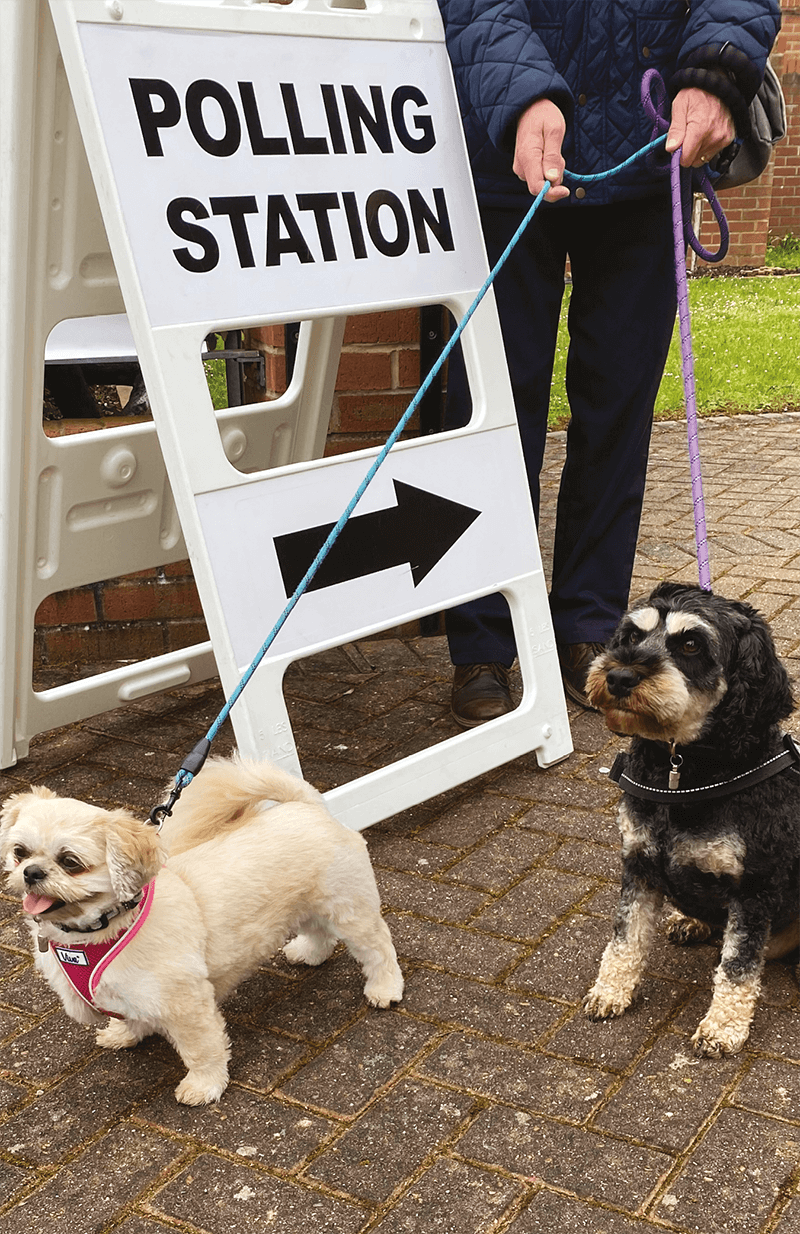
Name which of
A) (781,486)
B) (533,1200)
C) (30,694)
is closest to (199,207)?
(30,694)

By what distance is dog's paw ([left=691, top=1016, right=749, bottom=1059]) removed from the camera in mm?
2584

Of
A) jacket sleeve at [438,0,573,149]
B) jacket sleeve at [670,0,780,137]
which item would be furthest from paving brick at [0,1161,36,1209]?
jacket sleeve at [670,0,780,137]

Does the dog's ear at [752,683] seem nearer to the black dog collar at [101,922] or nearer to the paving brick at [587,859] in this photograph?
the paving brick at [587,859]

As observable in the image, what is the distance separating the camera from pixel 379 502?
11.0 ft

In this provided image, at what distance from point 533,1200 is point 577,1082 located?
0.34 meters

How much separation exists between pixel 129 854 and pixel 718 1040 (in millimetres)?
1284

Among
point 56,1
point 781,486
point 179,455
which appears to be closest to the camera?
point 56,1

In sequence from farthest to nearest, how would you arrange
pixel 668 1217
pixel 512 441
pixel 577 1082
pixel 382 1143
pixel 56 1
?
1. pixel 512 441
2. pixel 56 1
3. pixel 577 1082
4. pixel 382 1143
5. pixel 668 1217

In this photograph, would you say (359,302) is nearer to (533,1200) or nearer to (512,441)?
(512,441)

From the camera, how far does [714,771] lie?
2600mm

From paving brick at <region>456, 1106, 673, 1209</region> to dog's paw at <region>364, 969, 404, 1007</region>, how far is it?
405 millimetres

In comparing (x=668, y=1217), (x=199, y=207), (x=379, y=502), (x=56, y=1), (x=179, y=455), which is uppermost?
(x=56, y=1)

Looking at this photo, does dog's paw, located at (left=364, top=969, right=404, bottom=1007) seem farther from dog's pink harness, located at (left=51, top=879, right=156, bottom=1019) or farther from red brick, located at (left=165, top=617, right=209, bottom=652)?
red brick, located at (left=165, top=617, right=209, bottom=652)

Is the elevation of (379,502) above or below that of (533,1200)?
above
